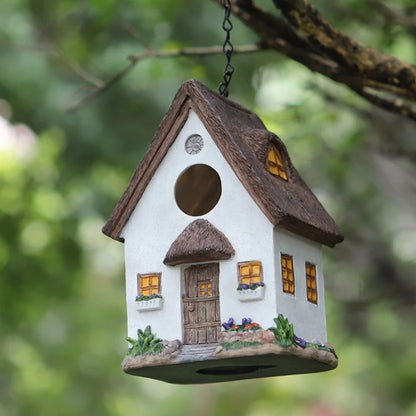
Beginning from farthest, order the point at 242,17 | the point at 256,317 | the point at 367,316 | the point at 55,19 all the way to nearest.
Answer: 1. the point at 367,316
2. the point at 55,19
3. the point at 242,17
4. the point at 256,317

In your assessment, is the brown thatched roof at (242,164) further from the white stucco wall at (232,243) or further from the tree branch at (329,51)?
the tree branch at (329,51)

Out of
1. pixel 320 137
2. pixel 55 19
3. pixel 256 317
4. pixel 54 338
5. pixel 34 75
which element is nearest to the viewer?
pixel 256 317

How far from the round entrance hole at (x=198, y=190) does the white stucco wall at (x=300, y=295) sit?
2.39 ft

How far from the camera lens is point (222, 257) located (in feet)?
19.6

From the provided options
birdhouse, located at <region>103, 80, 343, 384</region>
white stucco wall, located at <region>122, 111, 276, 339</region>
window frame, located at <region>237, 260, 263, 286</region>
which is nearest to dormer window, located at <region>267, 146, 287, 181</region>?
birdhouse, located at <region>103, 80, 343, 384</region>

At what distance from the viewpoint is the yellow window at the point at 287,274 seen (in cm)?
604

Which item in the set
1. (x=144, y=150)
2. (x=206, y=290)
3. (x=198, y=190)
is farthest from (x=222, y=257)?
(x=144, y=150)

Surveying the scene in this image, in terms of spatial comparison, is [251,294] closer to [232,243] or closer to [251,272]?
[251,272]

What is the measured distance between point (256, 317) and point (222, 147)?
94 centimetres

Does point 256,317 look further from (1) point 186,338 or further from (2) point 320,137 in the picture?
(2) point 320,137

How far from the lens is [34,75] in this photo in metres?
13.2

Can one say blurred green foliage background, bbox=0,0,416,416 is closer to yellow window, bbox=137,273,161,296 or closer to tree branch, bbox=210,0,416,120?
tree branch, bbox=210,0,416,120

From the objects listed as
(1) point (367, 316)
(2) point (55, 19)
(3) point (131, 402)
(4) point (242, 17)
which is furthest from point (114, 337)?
(4) point (242, 17)

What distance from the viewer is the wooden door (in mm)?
6039
